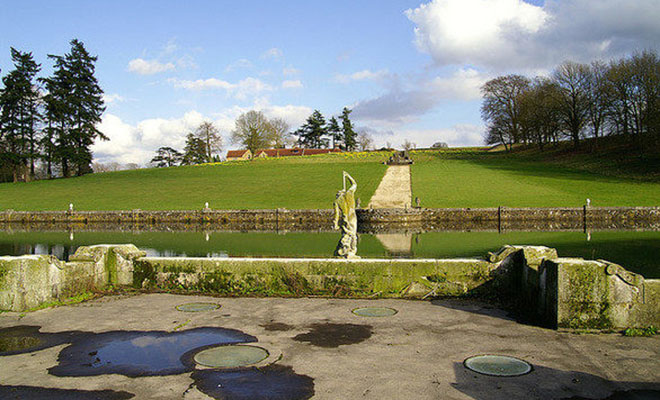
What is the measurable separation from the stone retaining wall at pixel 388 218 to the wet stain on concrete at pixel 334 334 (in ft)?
90.1

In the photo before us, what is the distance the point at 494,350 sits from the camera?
6.18 m

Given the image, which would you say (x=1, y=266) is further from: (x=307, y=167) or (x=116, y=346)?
(x=307, y=167)

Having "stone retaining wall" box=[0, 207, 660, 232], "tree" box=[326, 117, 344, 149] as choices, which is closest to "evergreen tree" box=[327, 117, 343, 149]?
"tree" box=[326, 117, 344, 149]

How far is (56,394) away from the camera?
15.6 ft

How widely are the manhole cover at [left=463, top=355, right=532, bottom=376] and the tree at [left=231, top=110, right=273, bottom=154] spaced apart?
100939 mm

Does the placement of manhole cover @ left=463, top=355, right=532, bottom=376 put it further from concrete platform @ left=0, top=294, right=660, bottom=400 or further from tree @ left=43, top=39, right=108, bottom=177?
tree @ left=43, top=39, right=108, bottom=177

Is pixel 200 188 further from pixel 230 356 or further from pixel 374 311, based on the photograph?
pixel 230 356

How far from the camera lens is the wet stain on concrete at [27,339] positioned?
20.6 feet

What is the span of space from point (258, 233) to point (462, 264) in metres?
24.8

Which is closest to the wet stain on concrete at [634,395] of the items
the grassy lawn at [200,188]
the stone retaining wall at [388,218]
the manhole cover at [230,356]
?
the manhole cover at [230,356]

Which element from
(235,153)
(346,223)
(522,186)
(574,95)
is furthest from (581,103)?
(235,153)

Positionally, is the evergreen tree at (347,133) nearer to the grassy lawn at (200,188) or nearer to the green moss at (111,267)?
the grassy lawn at (200,188)

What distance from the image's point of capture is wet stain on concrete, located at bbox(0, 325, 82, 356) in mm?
6293

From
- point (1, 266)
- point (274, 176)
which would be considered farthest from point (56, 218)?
point (1, 266)
